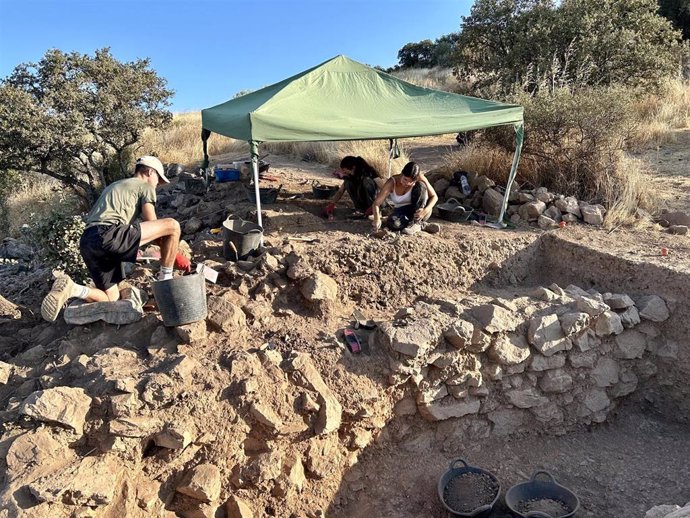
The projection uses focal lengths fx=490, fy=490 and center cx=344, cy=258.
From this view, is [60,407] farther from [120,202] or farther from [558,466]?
[558,466]

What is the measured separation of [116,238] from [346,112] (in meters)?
2.94

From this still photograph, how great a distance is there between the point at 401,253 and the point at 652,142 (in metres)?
6.82

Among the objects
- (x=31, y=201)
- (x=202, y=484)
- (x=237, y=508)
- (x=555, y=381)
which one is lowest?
(x=237, y=508)

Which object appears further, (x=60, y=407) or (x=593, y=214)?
(x=593, y=214)

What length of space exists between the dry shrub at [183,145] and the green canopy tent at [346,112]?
648 centimetres

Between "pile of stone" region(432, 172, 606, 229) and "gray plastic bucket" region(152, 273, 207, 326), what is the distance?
13.8 feet

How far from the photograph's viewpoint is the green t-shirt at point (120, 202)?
157 inches

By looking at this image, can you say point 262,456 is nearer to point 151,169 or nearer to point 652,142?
point 151,169

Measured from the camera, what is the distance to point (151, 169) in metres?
4.27

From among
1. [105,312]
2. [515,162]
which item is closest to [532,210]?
[515,162]

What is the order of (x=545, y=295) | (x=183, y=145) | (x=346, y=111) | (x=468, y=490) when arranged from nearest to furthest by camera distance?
(x=468, y=490), (x=545, y=295), (x=346, y=111), (x=183, y=145)

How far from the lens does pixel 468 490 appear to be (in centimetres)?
374

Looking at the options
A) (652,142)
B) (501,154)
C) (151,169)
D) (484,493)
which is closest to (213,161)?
(501,154)

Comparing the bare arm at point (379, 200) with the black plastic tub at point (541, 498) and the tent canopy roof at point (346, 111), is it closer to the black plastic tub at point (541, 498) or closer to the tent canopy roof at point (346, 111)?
the tent canopy roof at point (346, 111)
